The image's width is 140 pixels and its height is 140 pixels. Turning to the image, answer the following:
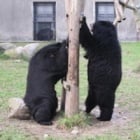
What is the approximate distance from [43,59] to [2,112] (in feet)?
4.03

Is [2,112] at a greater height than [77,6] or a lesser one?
lesser

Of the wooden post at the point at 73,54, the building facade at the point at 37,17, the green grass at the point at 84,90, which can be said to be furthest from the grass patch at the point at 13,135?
the building facade at the point at 37,17

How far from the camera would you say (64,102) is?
25.8ft

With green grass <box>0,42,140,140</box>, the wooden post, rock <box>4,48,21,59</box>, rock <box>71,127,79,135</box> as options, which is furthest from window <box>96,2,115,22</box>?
rock <box>71,127,79,135</box>

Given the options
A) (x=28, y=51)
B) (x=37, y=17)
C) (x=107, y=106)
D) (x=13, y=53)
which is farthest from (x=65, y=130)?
(x=37, y=17)

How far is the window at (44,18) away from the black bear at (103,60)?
21489mm

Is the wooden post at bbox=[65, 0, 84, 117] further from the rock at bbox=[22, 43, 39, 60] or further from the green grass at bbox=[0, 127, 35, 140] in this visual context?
the rock at bbox=[22, 43, 39, 60]

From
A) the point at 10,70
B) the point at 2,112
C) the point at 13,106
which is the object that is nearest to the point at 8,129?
the point at 13,106

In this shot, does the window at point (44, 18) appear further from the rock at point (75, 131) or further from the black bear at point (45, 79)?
the rock at point (75, 131)

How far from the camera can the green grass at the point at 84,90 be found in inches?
267

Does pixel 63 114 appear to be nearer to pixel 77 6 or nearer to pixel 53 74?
pixel 53 74

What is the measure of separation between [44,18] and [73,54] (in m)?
21.9

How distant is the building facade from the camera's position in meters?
28.6

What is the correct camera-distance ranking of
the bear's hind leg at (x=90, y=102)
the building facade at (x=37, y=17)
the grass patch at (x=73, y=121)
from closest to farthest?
1. the grass patch at (x=73, y=121)
2. the bear's hind leg at (x=90, y=102)
3. the building facade at (x=37, y=17)
